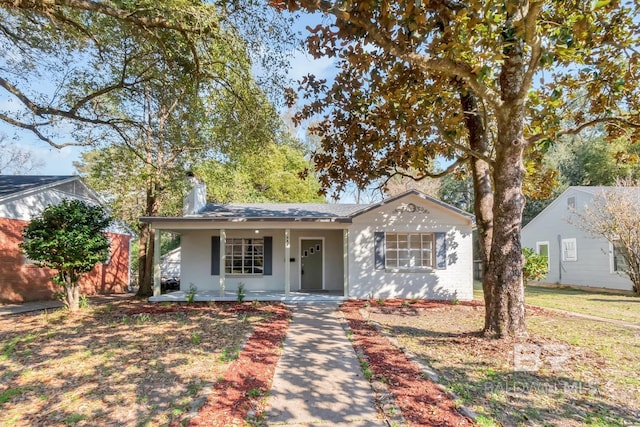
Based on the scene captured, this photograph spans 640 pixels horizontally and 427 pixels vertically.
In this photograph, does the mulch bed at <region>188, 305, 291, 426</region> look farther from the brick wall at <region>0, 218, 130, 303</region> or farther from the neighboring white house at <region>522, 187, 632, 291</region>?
the neighboring white house at <region>522, 187, 632, 291</region>

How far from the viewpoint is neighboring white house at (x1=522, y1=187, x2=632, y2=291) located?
15.4 metres

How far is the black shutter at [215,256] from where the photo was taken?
1296 centimetres

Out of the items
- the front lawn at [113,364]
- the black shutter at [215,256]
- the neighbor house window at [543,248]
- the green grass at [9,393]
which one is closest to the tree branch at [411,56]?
the front lawn at [113,364]

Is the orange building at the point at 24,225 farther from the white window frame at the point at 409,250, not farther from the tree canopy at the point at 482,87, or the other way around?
the white window frame at the point at 409,250

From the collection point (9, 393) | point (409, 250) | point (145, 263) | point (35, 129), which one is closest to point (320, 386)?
point (9, 393)

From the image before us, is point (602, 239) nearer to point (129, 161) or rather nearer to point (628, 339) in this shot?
point (628, 339)

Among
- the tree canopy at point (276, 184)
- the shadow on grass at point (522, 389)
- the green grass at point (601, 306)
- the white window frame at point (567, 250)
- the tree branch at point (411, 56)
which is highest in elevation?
the tree canopy at point (276, 184)

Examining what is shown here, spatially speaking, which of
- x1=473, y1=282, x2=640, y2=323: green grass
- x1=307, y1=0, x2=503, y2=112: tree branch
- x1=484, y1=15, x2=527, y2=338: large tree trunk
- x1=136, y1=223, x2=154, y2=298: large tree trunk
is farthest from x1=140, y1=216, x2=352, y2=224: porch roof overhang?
x1=473, y1=282, x2=640, y2=323: green grass

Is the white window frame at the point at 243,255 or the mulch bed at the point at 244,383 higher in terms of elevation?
the white window frame at the point at 243,255

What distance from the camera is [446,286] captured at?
39.4 ft

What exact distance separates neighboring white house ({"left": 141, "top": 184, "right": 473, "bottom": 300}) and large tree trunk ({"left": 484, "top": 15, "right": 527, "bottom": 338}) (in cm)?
563

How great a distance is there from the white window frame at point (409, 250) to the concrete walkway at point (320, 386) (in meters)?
5.66

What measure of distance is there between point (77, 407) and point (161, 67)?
24.2 ft

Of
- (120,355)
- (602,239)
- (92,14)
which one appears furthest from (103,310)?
(602,239)
